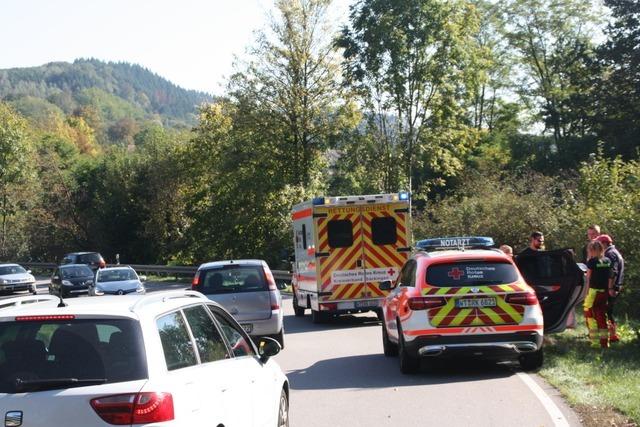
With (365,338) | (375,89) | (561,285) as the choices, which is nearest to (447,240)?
(561,285)

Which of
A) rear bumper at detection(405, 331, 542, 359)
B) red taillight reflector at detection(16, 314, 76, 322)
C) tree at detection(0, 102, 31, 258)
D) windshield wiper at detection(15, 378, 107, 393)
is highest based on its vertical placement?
tree at detection(0, 102, 31, 258)

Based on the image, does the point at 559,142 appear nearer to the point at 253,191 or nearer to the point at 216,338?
the point at 253,191

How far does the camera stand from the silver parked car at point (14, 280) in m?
41.3

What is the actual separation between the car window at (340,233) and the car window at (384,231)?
20.1 inches

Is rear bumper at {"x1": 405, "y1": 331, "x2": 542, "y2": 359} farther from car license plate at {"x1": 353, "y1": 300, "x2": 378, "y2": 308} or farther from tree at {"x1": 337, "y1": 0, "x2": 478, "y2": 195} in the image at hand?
tree at {"x1": 337, "y1": 0, "x2": 478, "y2": 195}

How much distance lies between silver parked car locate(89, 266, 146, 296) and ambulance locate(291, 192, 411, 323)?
1003 centimetres

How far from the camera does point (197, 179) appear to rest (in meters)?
59.0

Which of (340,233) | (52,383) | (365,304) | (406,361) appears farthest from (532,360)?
(52,383)

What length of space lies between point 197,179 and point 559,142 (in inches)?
888

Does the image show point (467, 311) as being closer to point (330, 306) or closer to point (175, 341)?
point (175, 341)

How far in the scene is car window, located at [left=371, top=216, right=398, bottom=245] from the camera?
2031cm

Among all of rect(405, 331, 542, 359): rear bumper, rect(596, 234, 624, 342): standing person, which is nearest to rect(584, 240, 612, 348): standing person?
rect(596, 234, 624, 342): standing person

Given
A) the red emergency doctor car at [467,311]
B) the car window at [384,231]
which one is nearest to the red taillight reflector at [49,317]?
the red emergency doctor car at [467,311]

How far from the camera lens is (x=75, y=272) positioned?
37438 mm
